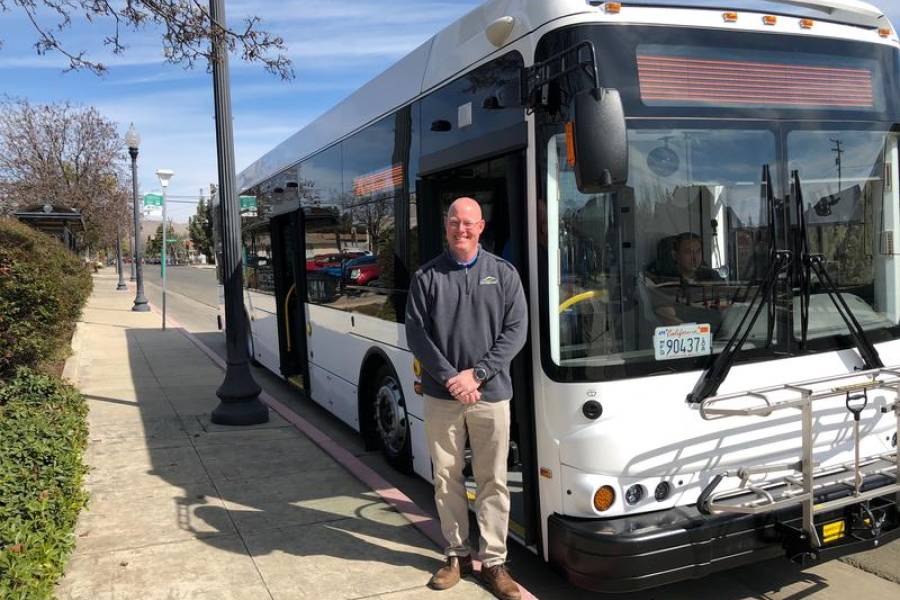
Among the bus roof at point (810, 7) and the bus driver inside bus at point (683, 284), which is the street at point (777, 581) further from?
the bus roof at point (810, 7)

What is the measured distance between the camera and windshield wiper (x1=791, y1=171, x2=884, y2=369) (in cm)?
368

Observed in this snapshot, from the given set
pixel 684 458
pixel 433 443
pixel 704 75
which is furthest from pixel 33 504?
pixel 704 75

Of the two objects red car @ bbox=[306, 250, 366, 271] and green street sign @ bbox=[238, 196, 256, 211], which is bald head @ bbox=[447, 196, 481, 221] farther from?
green street sign @ bbox=[238, 196, 256, 211]

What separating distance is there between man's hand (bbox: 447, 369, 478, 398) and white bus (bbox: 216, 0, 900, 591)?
35 centimetres

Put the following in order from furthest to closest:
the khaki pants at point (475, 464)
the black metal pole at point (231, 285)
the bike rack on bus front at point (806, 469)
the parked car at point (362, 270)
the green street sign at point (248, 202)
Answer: the green street sign at point (248, 202) < the black metal pole at point (231, 285) < the parked car at point (362, 270) < the khaki pants at point (475, 464) < the bike rack on bus front at point (806, 469)

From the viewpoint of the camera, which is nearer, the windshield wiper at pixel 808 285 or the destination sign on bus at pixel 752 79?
the destination sign on bus at pixel 752 79

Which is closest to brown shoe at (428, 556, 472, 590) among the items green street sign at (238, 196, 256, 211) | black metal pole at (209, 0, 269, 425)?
black metal pole at (209, 0, 269, 425)

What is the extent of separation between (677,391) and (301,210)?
5256 millimetres

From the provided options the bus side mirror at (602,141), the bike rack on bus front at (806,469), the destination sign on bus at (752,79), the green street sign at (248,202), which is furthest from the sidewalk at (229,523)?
the green street sign at (248,202)

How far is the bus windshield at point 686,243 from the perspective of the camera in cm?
345

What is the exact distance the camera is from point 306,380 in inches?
322

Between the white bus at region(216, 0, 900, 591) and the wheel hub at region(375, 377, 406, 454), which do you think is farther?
the wheel hub at region(375, 377, 406, 454)

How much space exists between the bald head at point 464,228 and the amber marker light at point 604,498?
1.29m

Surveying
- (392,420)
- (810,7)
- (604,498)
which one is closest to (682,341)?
(604,498)
